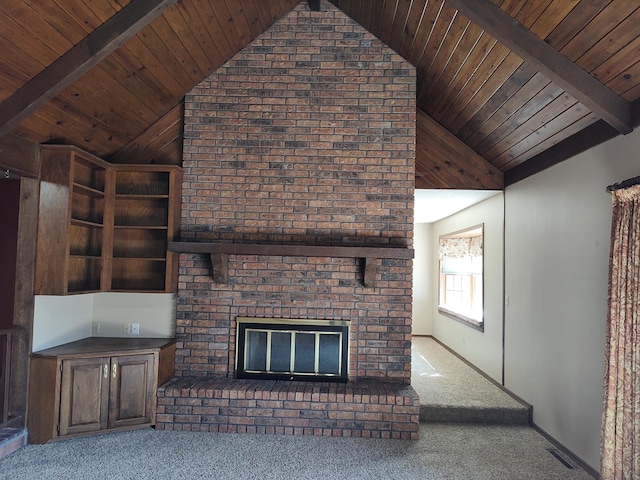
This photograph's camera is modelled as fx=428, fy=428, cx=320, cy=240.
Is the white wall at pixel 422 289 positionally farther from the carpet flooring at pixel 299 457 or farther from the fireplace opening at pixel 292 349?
the fireplace opening at pixel 292 349

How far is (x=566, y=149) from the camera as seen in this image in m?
3.45

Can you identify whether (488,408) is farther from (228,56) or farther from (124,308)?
(228,56)

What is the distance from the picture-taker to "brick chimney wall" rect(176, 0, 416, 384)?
13.3ft

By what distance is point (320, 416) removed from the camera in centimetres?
370

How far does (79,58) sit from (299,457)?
3250 mm

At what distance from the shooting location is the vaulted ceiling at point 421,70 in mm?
2596

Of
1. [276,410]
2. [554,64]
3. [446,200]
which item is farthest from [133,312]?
[554,64]

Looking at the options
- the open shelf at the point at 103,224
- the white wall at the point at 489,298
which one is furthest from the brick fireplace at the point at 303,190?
the white wall at the point at 489,298

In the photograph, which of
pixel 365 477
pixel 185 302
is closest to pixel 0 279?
pixel 185 302

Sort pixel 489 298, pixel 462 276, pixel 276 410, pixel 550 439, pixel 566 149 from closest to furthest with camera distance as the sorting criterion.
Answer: pixel 566 149
pixel 550 439
pixel 276 410
pixel 489 298
pixel 462 276

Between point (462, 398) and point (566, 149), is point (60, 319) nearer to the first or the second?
point (462, 398)

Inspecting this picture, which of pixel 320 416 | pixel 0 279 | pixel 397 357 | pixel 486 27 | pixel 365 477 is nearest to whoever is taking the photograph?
pixel 486 27

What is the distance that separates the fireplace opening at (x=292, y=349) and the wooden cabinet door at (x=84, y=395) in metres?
1.14

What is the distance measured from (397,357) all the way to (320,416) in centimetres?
88
